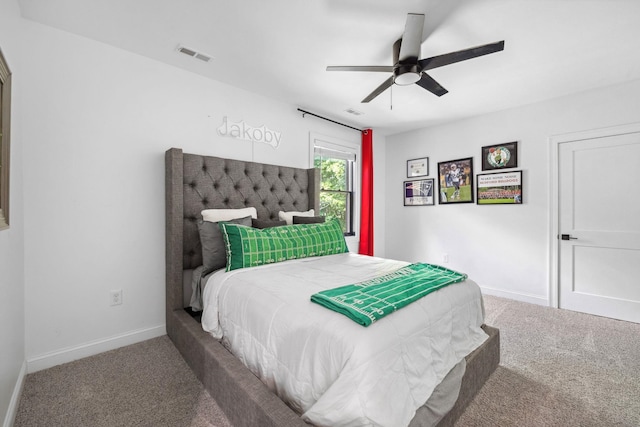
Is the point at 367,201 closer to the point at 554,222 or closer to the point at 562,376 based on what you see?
the point at 554,222

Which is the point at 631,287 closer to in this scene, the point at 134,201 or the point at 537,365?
the point at 537,365

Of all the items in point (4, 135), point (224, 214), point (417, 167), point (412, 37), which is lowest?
point (224, 214)

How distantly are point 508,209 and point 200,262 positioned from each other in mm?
3577

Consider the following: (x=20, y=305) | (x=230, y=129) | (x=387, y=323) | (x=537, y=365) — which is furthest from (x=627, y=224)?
(x=20, y=305)

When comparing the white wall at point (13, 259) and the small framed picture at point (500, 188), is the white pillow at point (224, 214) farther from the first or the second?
the small framed picture at point (500, 188)

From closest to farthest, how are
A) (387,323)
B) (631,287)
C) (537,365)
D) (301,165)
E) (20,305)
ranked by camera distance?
(387,323) < (20,305) < (537,365) < (631,287) < (301,165)

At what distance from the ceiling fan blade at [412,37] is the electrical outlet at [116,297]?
8.87 feet

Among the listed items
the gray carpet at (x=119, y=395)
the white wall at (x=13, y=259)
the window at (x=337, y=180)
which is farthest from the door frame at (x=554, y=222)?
the white wall at (x=13, y=259)

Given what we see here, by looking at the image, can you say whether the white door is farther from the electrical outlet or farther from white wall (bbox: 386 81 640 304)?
the electrical outlet

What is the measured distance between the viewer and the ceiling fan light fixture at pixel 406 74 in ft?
6.14

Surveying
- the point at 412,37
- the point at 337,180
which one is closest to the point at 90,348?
the point at 412,37

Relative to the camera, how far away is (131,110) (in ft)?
7.25

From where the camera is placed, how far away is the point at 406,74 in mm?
1901

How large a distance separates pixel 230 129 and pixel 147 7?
1131mm
